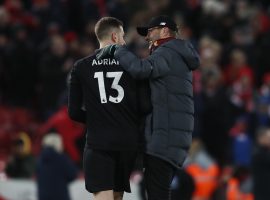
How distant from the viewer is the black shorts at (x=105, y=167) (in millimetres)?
8414

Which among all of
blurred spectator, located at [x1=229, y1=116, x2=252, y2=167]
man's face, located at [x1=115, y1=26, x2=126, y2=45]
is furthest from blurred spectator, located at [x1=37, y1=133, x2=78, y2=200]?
man's face, located at [x1=115, y1=26, x2=126, y2=45]

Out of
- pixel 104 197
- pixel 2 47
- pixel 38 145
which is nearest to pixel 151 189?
pixel 104 197

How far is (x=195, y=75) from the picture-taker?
16359 mm

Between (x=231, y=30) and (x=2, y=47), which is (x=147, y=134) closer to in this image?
(x=2, y=47)

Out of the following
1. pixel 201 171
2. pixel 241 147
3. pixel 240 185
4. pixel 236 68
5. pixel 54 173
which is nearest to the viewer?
pixel 54 173

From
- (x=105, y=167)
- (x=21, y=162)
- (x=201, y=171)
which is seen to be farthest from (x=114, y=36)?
(x=21, y=162)

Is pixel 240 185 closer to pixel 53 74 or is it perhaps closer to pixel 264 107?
pixel 264 107

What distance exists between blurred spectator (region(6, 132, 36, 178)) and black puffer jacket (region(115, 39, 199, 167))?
22.1 ft

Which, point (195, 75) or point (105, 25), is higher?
point (105, 25)

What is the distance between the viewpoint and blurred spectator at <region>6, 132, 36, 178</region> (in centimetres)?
1482

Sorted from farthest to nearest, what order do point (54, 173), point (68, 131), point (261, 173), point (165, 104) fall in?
1. point (68, 131)
2. point (261, 173)
3. point (54, 173)
4. point (165, 104)

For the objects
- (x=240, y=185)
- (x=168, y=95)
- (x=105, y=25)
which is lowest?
(x=240, y=185)

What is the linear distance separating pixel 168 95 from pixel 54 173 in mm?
5055

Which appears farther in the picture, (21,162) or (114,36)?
(21,162)
